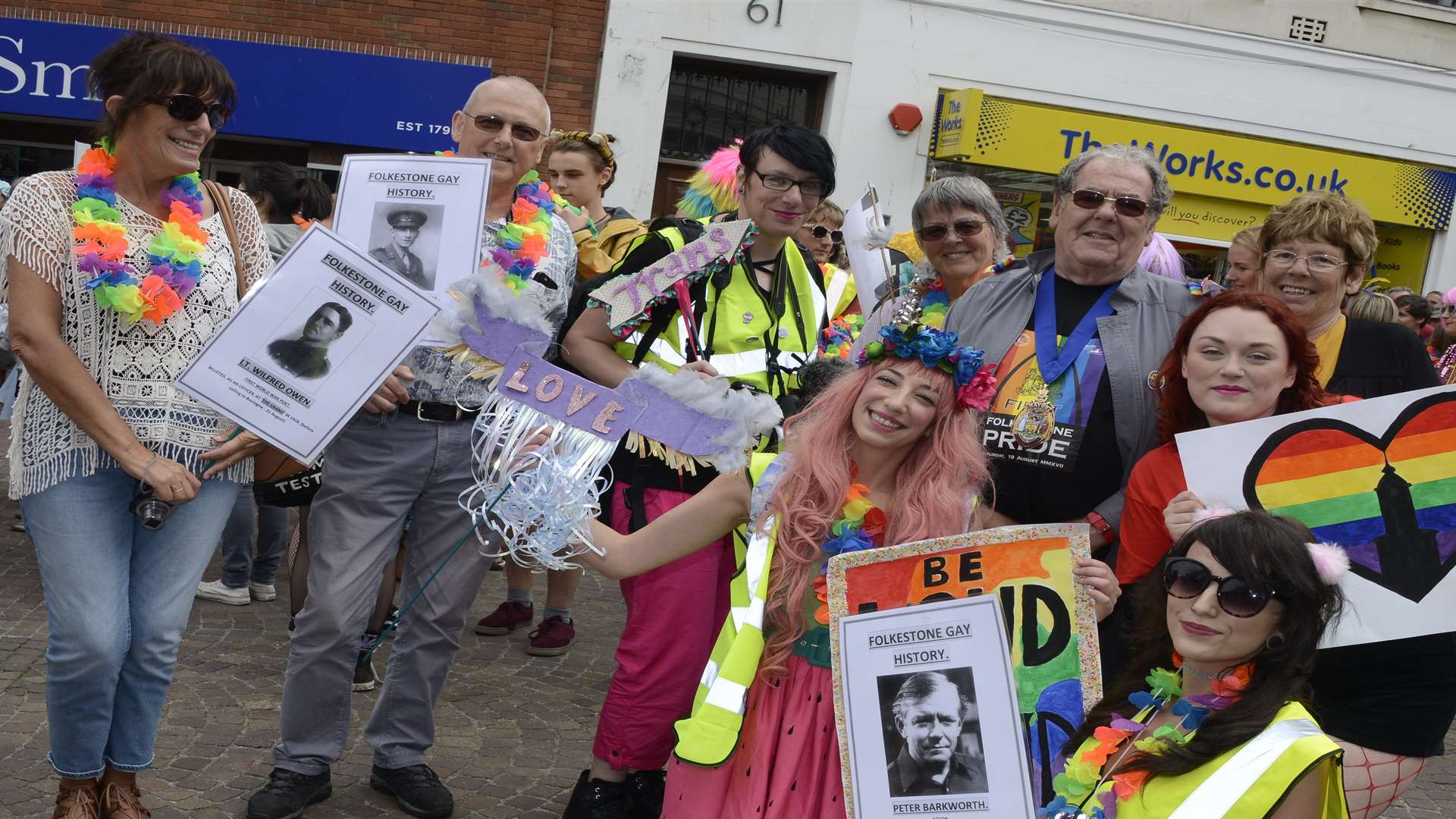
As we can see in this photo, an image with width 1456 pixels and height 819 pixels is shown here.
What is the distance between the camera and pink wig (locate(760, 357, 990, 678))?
2994 mm

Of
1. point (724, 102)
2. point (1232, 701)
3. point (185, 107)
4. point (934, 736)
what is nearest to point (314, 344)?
point (185, 107)

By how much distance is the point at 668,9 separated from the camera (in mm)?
11859

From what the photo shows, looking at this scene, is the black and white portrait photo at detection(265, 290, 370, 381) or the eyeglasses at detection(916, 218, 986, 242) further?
the eyeglasses at detection(916, 218, 986, 242)

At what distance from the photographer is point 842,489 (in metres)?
3.05

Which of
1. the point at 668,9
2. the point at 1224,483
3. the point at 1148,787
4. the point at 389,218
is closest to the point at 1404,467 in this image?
the point at 1224,483

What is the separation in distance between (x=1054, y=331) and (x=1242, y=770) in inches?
58.4

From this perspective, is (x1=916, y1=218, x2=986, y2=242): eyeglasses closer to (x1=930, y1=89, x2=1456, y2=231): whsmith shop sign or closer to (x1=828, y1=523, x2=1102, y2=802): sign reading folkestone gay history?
(x1=828, y1=523, x2=1102, y2=802): sign reading folkestone gay history

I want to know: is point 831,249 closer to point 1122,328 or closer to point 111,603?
point 1122,328

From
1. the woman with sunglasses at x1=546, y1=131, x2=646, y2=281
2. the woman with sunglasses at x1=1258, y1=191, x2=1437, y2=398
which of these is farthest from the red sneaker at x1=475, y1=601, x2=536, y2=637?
the woman with sunglasses at x1=1258, y1=191, x2=1437, y2=398

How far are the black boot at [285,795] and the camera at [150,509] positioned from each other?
87 cm

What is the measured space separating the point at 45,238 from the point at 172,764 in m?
1.74

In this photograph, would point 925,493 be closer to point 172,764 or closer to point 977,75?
point 172,764

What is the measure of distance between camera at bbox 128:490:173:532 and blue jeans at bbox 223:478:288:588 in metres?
2.42

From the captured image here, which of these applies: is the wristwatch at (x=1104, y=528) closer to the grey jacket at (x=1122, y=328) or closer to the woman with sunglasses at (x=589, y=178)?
→ the grey jacket at (x=1122, y=328)
